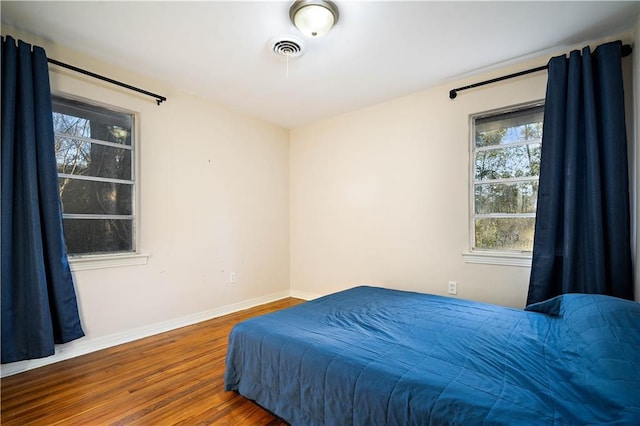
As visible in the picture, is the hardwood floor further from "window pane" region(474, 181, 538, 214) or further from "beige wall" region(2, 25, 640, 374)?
"window pane" region(474, 181, 538, 214)

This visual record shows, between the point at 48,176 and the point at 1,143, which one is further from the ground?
the point at 1,143

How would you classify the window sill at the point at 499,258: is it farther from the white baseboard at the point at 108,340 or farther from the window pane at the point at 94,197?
the window pane at the point at 94,197

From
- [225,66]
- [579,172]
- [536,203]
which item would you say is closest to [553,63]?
[579,172]

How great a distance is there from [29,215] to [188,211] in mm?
1290

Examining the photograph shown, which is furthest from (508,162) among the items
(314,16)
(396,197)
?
(314,16)

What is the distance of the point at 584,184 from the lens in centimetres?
219

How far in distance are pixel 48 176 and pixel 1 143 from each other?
1.01ft

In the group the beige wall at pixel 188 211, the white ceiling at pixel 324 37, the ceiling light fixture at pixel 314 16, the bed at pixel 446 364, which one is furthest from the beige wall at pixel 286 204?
the ceiling light fixture at pixel 314 16

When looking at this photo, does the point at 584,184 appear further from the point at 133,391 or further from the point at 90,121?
the point at 90,121

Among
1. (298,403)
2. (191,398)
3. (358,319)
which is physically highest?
(358,319)

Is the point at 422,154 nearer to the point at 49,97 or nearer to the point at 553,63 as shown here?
the point at 553,63

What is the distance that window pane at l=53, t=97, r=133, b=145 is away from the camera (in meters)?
2.45

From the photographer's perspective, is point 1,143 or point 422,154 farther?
point 422,154

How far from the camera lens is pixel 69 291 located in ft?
7.47
